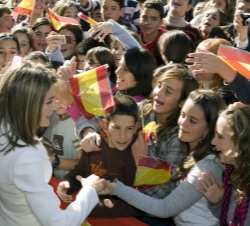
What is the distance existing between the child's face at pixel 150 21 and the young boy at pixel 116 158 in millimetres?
2568

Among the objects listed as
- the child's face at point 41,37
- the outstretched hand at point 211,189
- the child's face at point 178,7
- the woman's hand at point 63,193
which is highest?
the child's face at point 178,7

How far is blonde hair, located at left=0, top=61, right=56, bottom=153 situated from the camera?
7.26ft

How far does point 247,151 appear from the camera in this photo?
8.45ft

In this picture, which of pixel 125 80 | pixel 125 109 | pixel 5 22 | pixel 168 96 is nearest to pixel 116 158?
pixel 125 109

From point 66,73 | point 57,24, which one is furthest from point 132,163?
point 57,24

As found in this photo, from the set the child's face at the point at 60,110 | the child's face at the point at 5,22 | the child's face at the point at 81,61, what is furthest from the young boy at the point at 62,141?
the child's face at the point at 5,22

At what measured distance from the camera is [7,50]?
4.75m

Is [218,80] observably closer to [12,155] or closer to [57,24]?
[12,155]

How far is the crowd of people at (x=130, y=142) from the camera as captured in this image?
7.29 ft

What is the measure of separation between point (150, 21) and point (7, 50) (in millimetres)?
1753

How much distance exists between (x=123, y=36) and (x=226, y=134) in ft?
6.52

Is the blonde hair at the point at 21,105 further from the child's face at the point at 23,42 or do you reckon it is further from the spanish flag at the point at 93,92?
the child's face at the point at 23,42

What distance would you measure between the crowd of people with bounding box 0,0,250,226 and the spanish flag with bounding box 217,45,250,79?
11cm

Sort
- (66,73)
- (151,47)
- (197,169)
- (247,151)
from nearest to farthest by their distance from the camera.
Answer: (247,151), (197,169), (66,73), (151,47)
